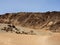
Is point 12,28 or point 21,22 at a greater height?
point 12,28

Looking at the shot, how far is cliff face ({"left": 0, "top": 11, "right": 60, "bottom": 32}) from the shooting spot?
4934 centimetres

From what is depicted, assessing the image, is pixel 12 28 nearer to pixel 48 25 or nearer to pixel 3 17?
pixel 48 25

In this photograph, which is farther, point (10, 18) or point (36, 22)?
point (10, 18)

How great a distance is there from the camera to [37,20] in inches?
2175

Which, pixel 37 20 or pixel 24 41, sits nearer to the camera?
pixel 24 41

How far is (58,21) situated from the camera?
49312 mm

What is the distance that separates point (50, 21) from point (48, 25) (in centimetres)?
241

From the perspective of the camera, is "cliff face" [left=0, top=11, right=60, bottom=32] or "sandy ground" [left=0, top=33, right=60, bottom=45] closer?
"sandy ground" [left=0, top=33, right=60, bottom=45]

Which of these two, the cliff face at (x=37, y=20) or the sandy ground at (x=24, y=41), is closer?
the sandy ground at (x=24, y=41)

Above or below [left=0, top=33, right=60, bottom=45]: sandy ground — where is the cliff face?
below

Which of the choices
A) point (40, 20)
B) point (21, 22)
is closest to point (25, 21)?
point (21, 22)

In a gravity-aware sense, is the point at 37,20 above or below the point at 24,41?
below

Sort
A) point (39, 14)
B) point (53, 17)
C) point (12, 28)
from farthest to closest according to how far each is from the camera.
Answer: point (39, 14) → point (53, 17) → point (12, 28)

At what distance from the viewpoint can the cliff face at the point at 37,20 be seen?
4934 centimetres
